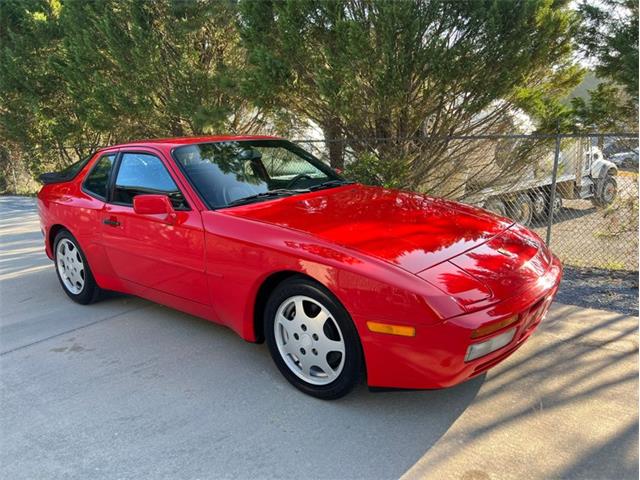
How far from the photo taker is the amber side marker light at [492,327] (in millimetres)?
2462

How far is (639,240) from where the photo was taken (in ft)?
16.8

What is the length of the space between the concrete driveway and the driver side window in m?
1.09

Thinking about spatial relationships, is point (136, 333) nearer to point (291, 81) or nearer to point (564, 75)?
point (291, 81)

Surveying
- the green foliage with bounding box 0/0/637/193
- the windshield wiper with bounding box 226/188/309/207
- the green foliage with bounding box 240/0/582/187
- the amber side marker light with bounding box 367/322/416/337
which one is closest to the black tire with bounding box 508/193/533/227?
the green foliage with bounding box 0/0/637/193

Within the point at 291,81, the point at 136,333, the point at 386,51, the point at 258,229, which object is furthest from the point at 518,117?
the point at 136,333

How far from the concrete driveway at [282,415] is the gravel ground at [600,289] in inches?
10.1

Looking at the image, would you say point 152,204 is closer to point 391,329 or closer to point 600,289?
point 391,329

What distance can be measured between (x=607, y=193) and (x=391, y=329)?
179 inches

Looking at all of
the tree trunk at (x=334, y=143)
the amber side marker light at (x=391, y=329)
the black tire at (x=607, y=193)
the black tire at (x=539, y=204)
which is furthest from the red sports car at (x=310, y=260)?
the black tire at (x=539, y=204)

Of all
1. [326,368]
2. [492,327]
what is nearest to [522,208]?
[492,327]

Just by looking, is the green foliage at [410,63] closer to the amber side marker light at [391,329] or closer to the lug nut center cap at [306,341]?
the lug nut center cap at [306,341]

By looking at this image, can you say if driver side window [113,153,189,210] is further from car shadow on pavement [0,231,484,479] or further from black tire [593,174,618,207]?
black tire [593,174,618,207]

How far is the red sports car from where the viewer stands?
2.54 metres

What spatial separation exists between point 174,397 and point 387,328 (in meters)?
1.42
